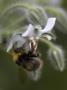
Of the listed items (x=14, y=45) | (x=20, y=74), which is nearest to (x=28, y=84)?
(x=20, y=74)

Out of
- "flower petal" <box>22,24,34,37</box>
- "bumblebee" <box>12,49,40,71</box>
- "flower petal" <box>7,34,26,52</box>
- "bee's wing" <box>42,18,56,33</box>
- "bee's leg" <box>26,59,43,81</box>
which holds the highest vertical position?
"bee's wing" <box>42,18,56,33</box>

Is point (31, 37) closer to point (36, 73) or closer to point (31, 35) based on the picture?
point (31, 35)

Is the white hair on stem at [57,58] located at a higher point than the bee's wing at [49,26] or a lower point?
lower

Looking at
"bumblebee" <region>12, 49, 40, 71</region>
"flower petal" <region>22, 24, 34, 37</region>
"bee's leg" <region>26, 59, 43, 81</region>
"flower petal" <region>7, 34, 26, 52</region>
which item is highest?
"flower petal" <region>22, 24, 34, 37</region>

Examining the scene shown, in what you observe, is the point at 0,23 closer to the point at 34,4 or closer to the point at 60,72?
the point at 34,4

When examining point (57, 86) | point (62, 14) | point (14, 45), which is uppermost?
point (62, 14)

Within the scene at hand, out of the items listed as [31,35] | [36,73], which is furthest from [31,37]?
[36,73]

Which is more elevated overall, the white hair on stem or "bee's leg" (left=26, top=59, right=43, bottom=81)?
the white hair on stem

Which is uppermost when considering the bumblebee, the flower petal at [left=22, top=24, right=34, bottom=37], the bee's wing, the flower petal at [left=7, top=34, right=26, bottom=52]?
the bee's wing

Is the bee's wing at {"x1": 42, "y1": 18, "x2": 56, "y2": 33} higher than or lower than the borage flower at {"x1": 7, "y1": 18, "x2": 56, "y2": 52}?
higher
